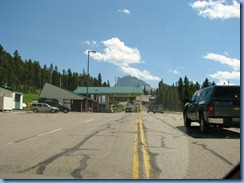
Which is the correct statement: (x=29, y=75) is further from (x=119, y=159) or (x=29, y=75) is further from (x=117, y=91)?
(x=119, y=159)

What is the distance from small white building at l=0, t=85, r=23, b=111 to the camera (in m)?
52.5

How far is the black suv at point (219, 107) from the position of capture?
1199 cm

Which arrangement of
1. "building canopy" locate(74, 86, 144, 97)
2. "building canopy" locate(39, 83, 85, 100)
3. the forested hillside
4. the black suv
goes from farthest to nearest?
the forested hillside → "building canopy" locate(74, 86, 144, 97) → "building canopy" locate(39, 83, 85, 100) → the black suv

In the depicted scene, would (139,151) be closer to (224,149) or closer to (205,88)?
(224,149)

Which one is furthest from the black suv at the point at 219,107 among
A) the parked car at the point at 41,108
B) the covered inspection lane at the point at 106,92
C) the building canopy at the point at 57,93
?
the covered inspection lane at the point at 106,92

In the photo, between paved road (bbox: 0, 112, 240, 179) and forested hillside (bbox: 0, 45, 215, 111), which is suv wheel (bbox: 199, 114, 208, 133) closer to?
paved road (bbox: 0, 112, 240, 179)

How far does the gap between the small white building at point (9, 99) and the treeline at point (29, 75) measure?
130ft

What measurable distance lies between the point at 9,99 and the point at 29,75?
3278 inches

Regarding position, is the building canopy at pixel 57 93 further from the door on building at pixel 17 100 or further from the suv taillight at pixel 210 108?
the suv taillight at pixel 210 108

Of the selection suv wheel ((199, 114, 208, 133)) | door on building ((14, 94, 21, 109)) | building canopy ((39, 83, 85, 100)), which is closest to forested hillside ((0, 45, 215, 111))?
building canopy ((39, 83, 85, 100))

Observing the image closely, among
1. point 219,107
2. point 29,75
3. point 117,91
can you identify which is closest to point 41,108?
point 117,91

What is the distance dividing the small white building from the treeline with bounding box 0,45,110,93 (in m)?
39.8

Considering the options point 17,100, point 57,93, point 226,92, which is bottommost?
point 226,92

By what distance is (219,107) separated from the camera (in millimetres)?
12711
